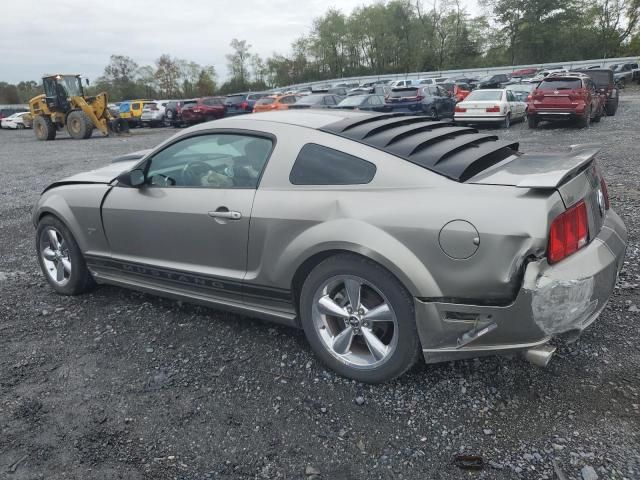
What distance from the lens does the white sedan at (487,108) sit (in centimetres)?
1650

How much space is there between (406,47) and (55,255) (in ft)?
284

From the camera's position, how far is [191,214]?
11.1ft

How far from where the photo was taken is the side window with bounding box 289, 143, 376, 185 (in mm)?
Result: 2887

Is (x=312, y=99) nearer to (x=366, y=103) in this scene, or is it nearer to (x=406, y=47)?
(x=366, y=103)

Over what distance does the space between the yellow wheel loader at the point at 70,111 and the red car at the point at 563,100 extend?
58.0ft

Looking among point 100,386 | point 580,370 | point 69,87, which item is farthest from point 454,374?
point 69,87

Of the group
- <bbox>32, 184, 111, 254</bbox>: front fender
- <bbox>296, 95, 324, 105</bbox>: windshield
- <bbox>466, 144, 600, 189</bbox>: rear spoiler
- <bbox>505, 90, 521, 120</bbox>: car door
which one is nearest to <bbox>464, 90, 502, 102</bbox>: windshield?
<bbox>505, 90, 521, 120</bbox>: car door

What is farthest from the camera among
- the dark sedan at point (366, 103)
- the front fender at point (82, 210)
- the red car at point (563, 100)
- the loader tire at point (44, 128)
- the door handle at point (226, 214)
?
the loader tire at point (44, 128)

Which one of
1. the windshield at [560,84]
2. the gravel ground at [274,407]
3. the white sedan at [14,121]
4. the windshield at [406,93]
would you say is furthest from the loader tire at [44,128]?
the gravel ground at [274,407]

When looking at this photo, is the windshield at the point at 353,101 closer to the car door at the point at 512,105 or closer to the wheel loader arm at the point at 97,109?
the car door at the point at 512,105

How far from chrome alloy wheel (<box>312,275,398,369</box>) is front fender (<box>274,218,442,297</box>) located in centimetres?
19

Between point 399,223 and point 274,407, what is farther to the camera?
point 274,407

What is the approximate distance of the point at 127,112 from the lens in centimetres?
3114

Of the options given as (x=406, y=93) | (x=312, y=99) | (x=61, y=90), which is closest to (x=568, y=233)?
(x=406, y=93)
